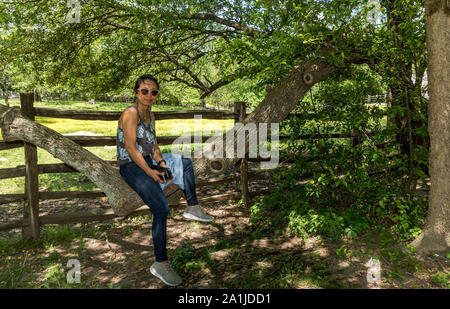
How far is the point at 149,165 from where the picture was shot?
346 cm

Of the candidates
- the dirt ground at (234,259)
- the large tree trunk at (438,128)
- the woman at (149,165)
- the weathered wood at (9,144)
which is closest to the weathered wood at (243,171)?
the dirt ground at (234,259)

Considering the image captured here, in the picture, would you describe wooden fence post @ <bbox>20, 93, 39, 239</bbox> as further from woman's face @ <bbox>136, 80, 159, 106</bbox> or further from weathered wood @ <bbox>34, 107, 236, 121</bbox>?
woman's face @ <bbox>136, 80, 159, 106</bbox>

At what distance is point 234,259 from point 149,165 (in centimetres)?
183

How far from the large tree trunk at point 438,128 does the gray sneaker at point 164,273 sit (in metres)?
3.06

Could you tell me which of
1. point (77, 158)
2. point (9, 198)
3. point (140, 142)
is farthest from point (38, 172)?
point (140, 142)

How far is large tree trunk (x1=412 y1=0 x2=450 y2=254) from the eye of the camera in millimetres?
3391

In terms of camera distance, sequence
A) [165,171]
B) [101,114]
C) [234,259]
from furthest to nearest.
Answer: [101,114]
[234,259]
[165,171]

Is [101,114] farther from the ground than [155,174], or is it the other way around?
[101,114]

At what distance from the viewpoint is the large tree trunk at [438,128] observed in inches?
133

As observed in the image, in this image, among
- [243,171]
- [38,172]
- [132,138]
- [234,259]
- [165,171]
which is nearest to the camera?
[132,138]

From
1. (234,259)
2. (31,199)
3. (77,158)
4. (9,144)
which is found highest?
(9,144)

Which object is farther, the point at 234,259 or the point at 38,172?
the point at 38,172

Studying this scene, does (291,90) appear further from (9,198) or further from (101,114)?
(9,198)
